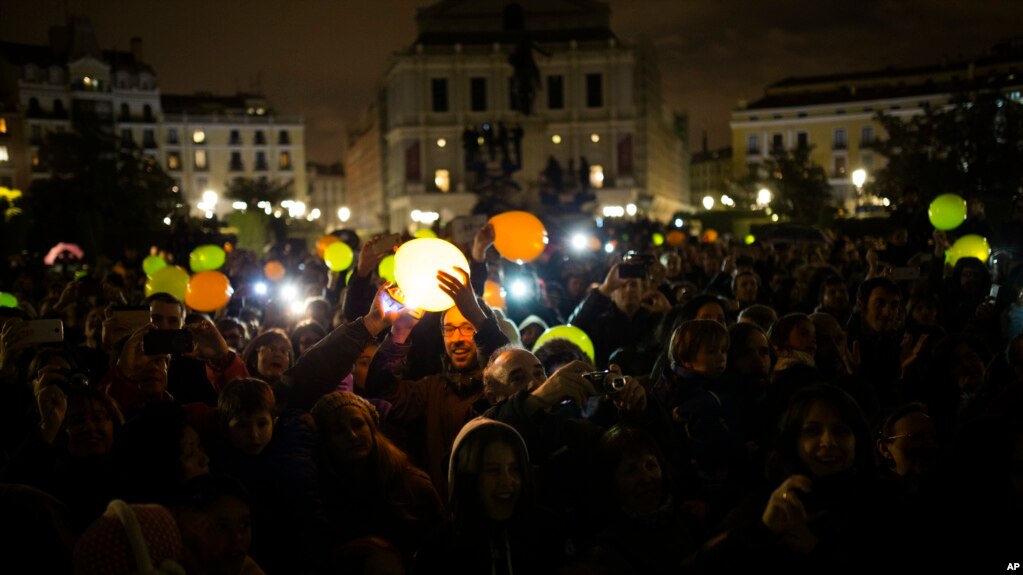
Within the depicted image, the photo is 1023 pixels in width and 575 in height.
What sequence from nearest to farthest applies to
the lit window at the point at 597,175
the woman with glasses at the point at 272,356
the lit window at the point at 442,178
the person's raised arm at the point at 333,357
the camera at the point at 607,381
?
the camera at the point at 607,381
the person's raised arm at the point at 333,357
the woman with glasses at the point at 272,356
the lit window at the point at 442,178
the lit window at the point at 597,175

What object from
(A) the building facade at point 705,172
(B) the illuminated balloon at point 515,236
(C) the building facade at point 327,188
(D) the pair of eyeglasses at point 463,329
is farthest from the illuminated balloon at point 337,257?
(C) the building facade at point 327,188

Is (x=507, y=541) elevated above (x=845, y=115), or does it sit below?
below

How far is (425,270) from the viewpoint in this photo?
455 centimetres

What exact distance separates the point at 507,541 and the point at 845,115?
76089 millimetres

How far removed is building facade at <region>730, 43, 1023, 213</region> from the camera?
69000 mm

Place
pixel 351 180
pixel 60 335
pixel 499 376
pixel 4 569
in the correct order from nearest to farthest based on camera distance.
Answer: pixel 4 569 → pixel 499 376 → pixel 60 335 → pixel 351 180

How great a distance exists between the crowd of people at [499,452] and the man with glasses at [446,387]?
0.01m

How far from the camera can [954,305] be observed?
7.62 meters

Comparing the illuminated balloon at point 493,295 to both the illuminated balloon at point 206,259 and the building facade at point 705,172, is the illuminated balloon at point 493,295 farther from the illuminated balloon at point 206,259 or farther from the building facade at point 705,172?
the building facade at point 705,172

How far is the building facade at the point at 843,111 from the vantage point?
69.0 meters

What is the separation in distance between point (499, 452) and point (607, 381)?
53cm

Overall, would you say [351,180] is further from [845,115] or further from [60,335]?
[60,335]

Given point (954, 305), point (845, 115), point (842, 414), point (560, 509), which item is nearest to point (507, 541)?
point (560, 509)

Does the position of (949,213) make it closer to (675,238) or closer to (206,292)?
(206,292)
